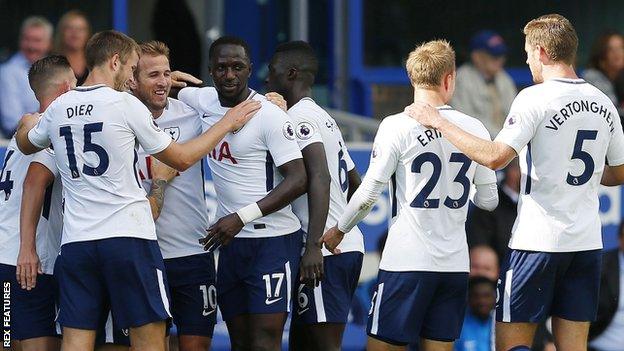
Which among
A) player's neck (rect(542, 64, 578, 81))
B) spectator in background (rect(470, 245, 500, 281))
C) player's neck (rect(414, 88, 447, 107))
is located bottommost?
spectator in background (rect(470, 245, 500, 281))

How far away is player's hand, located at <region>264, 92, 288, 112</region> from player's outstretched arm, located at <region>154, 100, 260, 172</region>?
17 centimetres

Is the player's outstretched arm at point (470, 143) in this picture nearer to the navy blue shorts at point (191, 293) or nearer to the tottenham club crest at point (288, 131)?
the tottenham club crest at point (288, 131)

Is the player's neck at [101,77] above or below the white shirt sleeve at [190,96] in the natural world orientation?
above

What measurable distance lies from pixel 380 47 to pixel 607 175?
609cm

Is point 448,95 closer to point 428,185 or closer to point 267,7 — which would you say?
point 428,185

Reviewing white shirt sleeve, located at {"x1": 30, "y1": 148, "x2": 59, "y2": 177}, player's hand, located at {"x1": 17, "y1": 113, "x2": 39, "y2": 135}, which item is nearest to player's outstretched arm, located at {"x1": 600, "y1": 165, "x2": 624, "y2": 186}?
white shirt sleeve, located at {"x1": 30, "y1": 148, "x2": 59, "y2": 177}

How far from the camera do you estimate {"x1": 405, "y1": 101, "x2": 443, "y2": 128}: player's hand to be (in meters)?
7.59

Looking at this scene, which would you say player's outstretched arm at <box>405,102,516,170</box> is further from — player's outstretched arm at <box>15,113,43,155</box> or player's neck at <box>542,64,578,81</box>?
player's outstretched arm at <box>15,113,43,155</box>

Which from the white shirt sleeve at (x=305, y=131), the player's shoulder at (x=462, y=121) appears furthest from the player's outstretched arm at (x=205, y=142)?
the player's shoulder at (x=462, y=121)

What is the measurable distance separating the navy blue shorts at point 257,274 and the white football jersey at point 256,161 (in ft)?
0.23

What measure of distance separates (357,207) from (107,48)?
1.62m

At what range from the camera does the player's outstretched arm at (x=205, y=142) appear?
7.75 m

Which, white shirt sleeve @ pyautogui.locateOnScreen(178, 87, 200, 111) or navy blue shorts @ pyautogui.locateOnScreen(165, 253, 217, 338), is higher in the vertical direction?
white shirt sleeve @ pyautogui.locateOnScreen(178, 87, 200, 111)

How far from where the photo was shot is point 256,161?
8102 millimetres
